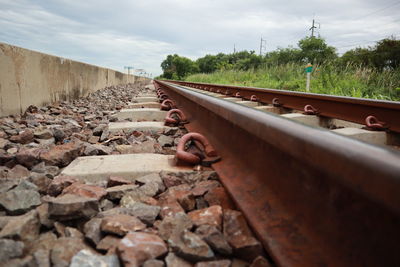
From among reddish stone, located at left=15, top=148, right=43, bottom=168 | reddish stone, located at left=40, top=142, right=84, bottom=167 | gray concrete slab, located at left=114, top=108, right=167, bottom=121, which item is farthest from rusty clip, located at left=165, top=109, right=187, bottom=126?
reddish stone, located at left=15, top=148, right=43, bottom=168

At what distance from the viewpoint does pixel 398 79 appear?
277 inches

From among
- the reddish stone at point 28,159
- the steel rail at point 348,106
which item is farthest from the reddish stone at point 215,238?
the steel rail at point 348,106

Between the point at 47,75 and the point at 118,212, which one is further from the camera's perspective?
the point at 47,75

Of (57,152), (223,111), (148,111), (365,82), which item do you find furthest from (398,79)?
(57,152)

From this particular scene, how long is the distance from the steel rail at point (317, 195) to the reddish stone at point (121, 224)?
400mm

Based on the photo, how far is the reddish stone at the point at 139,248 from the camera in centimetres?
94

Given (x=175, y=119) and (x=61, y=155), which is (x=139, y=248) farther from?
(x=175, y=119)

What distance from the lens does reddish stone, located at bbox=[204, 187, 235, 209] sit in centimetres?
134

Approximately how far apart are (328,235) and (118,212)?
0.81 meters

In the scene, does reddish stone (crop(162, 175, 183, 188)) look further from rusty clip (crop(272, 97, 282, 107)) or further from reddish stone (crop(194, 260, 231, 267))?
rusty clip (crop(272, 97, 282, 107))

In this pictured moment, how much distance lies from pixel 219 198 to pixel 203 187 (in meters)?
0.13

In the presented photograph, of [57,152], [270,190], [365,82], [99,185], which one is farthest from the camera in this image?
[365,82]

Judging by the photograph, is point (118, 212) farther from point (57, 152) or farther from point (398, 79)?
point (398, 79)

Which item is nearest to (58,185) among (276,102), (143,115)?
(143,115)
